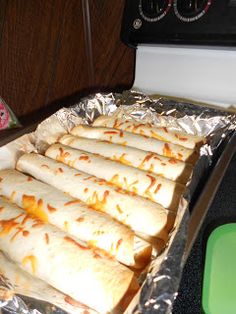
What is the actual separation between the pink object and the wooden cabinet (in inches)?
6.9

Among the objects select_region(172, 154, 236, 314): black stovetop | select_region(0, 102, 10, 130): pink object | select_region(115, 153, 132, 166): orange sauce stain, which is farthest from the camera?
select_region(0, 102, 10, 130): pink object

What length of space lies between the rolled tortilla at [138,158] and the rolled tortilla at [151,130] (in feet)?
0.40

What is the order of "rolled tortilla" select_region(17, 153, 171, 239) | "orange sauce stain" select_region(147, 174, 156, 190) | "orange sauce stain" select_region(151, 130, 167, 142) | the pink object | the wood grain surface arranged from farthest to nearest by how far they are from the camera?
the wood grain surface
the pink object
"orange sauce stain" select_region(151, 130, 167, 142)
"orange sauce stain" select_region(147, 174, 156, 190)
"rolled tortilla" select_region(17, 153, 171, 239)

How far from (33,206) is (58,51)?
107cm

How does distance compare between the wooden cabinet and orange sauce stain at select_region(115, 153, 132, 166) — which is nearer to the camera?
orange sauce stain at select_region(115, 153, 132, 166)

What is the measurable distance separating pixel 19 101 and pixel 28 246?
1.02m

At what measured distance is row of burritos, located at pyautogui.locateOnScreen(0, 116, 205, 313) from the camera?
2.26 feet

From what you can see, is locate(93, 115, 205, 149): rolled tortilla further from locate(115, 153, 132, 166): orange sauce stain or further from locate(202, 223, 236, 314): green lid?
locate(202, 223, 236, 314): green lid

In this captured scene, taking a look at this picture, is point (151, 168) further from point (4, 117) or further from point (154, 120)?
point (4, 117)

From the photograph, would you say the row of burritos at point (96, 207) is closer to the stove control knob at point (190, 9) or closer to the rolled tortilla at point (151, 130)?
the rolled tortilla at point (151, 130)

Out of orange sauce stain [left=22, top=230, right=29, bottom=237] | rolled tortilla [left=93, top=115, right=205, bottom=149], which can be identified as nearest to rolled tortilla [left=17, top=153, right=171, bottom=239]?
orange sauce stain [left=22, top=230, right=29, bottom=237]

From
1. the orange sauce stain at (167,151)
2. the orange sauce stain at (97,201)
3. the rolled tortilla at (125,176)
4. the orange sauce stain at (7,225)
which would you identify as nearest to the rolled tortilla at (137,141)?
the orange sauce stain at (167,151)

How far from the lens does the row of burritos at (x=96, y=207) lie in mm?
689

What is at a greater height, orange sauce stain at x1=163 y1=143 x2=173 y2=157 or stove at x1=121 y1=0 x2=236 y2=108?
stove at x1=121 y1=0 x2=236 y2=108
